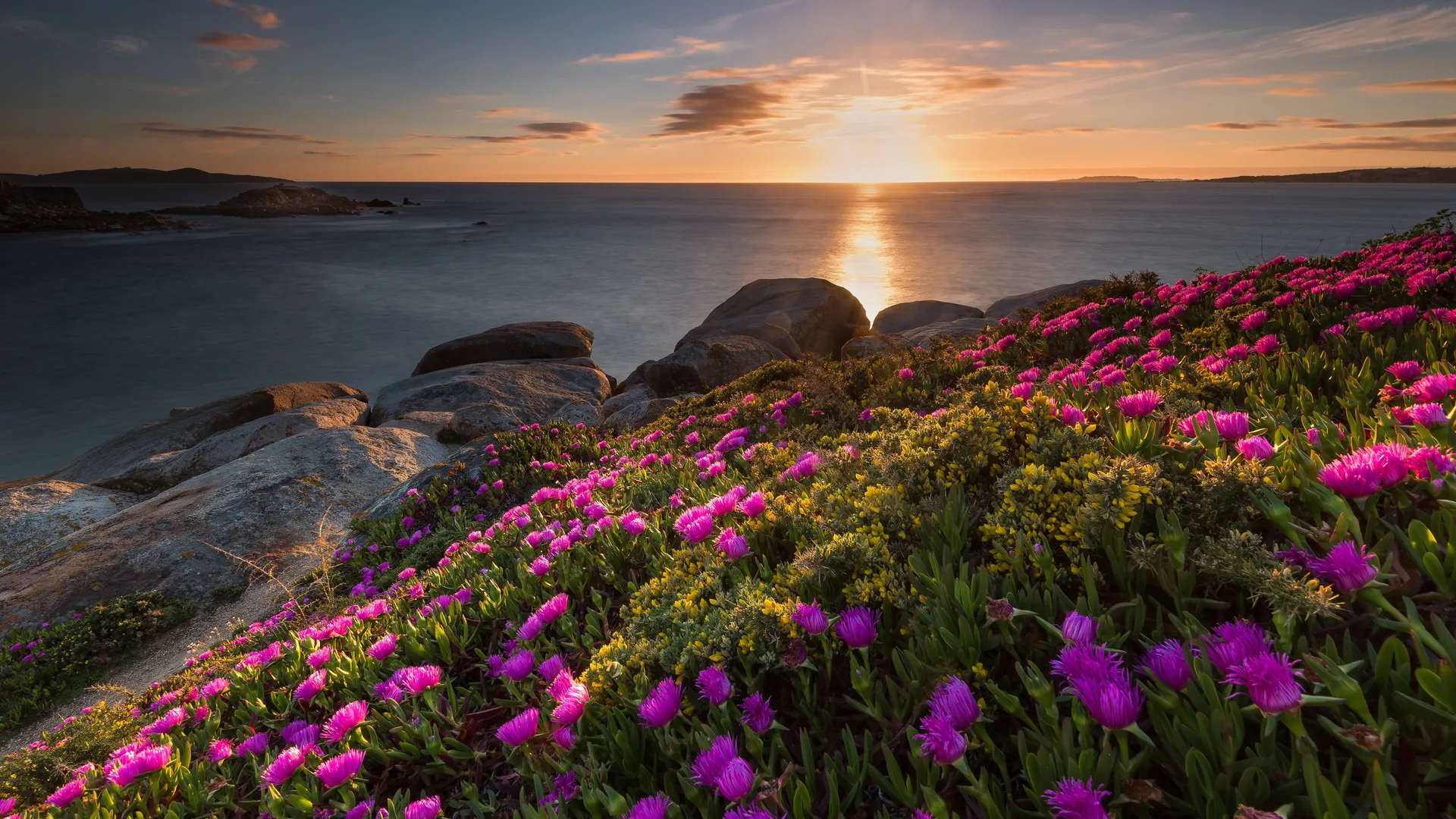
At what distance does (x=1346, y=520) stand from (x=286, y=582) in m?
9.38

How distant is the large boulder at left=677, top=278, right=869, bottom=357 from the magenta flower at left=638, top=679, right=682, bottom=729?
16.7 meters

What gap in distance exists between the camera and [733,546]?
2.75 metres

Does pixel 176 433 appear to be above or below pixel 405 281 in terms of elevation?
below

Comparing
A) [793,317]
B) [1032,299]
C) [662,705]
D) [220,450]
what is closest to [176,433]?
[220,450]

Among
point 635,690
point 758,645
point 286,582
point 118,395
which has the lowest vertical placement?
point 118,395

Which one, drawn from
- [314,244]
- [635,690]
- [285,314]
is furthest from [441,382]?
[314,244]

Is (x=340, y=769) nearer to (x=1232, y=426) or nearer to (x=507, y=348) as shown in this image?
(x=1232, y=426)

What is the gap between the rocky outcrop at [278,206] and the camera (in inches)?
4973

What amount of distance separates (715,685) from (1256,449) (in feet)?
5.79

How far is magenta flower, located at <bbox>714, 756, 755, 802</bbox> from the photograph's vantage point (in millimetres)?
1651

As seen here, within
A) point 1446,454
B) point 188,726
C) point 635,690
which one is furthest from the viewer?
point 188,726

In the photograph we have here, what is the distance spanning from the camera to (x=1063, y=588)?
2033mm

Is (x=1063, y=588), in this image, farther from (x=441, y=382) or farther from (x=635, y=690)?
(x=441, y=382)

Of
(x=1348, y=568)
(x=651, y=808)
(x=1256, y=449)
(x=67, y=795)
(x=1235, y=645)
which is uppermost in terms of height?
(x=1256, y=449)
